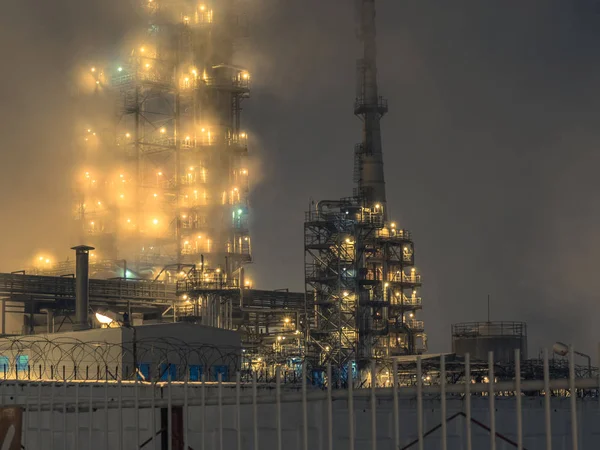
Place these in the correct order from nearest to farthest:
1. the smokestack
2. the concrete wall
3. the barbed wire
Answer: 1. the concrete wall
2. the barbed wire
3. the smokestack

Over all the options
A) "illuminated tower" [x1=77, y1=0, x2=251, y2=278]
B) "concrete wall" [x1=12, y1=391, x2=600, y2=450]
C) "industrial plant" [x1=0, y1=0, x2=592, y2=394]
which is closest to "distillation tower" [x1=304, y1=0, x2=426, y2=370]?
"industrial plant" [x1=0, y1=0, x2=592, y2=394]

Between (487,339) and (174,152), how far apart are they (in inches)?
1046

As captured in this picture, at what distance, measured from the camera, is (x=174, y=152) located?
243 ft

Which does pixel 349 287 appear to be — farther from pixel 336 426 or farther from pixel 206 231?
pixel 336 426

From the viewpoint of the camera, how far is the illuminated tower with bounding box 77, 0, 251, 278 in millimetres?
69562

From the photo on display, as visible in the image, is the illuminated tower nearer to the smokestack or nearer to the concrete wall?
the smokestack

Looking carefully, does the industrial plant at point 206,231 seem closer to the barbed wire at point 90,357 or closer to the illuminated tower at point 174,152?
the illuminated tower at point 174,152

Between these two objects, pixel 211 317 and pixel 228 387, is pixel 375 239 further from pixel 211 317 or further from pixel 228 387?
pixel 228 387

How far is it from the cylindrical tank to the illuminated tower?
603 inches

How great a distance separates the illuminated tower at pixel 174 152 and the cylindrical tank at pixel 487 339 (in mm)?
15317

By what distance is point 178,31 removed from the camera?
71.8m

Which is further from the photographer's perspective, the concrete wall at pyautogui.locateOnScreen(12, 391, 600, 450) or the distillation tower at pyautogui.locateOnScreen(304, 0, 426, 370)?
the distillation tower at pyautogui.locateOnScreen(304, 0, 426, 370)

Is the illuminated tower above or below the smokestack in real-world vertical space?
above

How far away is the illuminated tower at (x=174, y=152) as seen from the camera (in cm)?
6956
